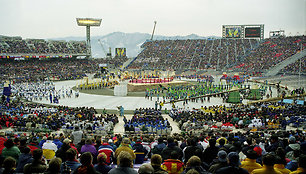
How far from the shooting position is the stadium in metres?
5.25

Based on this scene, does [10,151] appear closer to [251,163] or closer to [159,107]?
[251,163]

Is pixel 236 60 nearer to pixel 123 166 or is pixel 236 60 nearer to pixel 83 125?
pixel 83 125

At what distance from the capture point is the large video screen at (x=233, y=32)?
82.5 meters

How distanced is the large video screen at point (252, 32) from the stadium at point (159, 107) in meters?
0.30

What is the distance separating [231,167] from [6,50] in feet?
238

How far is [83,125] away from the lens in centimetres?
1584

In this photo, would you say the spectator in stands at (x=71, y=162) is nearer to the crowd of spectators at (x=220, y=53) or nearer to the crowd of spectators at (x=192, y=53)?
the crowd of spectators at (x=220, y=53)

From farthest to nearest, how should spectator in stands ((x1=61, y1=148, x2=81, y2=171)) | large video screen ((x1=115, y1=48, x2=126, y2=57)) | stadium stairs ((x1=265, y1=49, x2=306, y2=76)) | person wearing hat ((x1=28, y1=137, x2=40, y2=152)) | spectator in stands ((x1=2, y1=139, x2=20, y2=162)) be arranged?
large video screen ((x1=115, y1=48, x2=126, y2=57))
stadium stairs ((x1=265, y1=49, x2=306, y2=76))
person wearing hat ((x1=28, y1=137, x2=40, y2=152))
spectator in stands ((x1=2, y1=139, x2=20, y2=162))
spectator in stands ((x1=61, y1=148, x2=81, y2=171))

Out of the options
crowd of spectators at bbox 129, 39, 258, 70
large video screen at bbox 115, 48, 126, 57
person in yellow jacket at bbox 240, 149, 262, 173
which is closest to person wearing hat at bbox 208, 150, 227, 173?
person in yellow jacket at bbox 240, 149, 262, 173

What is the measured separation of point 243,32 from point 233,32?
3150 mm

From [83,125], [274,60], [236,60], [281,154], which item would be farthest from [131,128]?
[236,60]

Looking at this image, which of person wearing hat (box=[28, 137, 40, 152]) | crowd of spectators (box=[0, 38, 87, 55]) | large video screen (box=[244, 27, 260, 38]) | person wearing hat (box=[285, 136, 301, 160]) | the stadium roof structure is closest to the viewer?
person wearing hat (box=[285, 136, 301, 160])

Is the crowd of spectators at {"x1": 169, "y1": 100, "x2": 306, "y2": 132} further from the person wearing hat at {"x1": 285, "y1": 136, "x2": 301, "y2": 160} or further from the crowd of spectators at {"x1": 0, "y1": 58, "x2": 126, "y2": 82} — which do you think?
the crowd of spectators at {"x1": 0, "y1": 58, "x2": 126, "y2": 82}

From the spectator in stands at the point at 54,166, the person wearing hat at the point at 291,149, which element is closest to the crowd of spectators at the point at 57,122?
the spectator in stands at the point at 54,166
